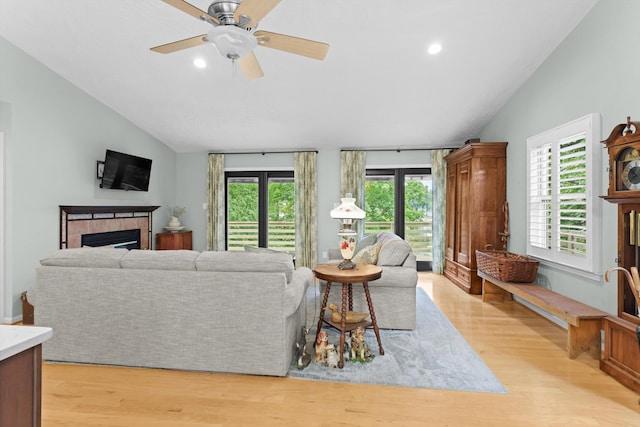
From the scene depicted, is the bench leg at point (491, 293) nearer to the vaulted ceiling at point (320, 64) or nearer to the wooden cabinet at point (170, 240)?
the vaulted ceiling at point (320, 64)

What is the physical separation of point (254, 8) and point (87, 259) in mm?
2203

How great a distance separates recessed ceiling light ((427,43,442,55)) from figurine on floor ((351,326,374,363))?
298 cm

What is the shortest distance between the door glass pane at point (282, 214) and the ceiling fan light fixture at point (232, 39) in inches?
184

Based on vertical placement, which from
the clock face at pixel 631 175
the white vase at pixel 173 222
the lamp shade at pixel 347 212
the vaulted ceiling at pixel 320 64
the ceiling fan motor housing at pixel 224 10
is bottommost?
the white vase at pixel 173 222

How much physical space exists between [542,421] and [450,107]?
4.05 metres

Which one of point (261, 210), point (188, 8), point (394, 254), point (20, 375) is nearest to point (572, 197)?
point (394, 254)

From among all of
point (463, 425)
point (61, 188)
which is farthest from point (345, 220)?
point (61, 188)

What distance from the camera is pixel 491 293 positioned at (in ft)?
14.8

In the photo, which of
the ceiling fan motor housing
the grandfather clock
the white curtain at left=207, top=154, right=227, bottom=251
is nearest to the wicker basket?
the grandfather clock

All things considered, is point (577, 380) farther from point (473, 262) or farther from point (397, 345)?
point (473, 262)

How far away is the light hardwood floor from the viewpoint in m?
1.99

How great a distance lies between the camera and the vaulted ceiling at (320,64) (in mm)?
Result: 3199

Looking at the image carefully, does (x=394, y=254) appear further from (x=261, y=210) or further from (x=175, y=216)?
(x=175, y=216)

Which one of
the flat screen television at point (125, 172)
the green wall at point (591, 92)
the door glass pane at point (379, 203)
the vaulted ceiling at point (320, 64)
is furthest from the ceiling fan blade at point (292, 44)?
the door glass pane at point (379, 203)
